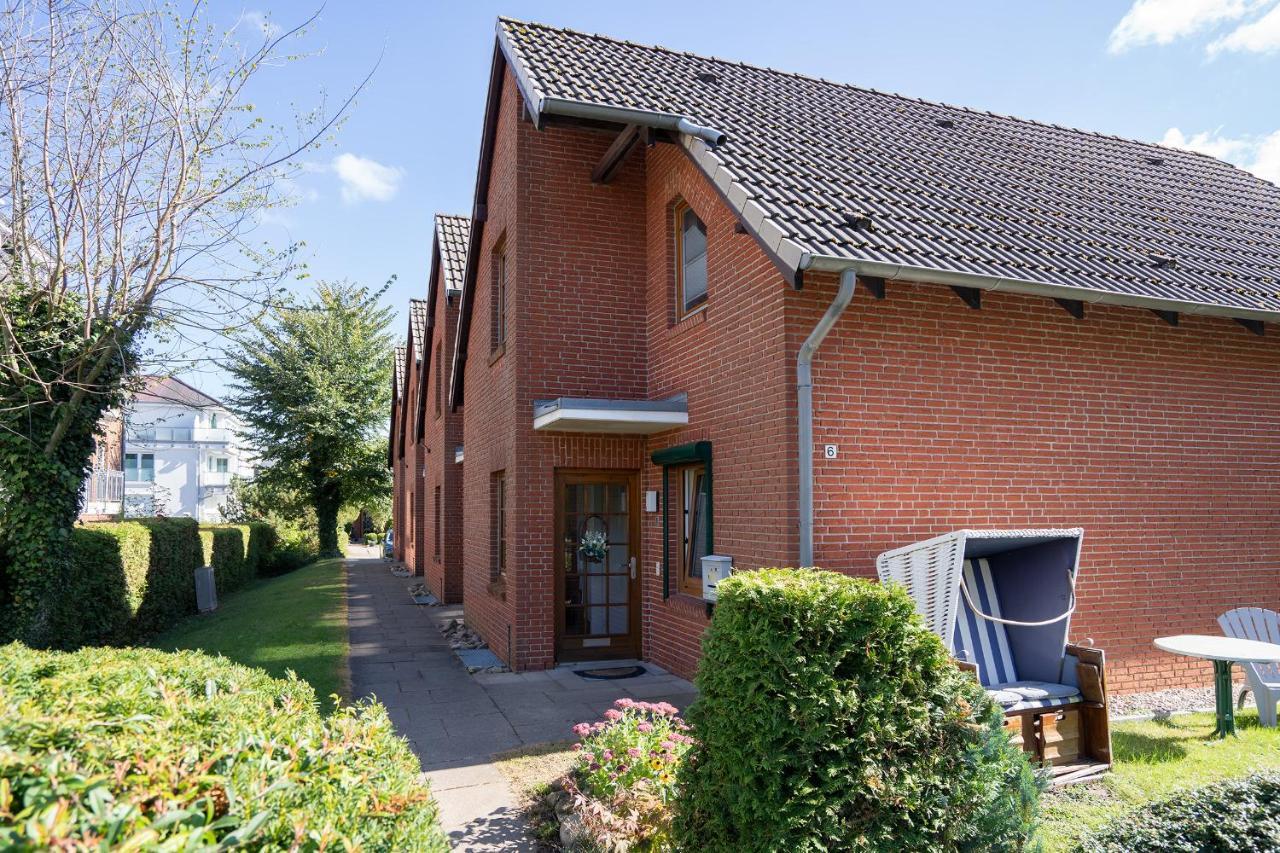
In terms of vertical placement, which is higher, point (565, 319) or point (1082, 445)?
point (565, 319)

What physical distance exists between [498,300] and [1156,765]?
9.49 m

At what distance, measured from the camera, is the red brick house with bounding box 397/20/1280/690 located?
6.99 metres

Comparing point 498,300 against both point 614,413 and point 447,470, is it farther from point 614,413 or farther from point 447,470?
point 447,470

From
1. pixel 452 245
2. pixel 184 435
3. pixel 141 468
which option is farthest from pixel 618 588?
pixel 184 435

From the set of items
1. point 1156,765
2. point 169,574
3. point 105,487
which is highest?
point 105,487

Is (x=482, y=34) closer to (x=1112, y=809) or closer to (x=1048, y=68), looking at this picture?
(x=1048, y=68)

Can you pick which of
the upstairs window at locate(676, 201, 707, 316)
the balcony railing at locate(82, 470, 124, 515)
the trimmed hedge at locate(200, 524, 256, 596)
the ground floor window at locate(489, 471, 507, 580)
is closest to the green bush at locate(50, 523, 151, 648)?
the trimmed hedge at locate(200, 524, 256, 596)

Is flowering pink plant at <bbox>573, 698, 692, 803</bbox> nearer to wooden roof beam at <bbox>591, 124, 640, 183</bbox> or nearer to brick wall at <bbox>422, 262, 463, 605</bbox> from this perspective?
wooden roof beam at <bbox>591, 124, 640, 183</bbox>

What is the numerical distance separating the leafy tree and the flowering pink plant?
24.4 metres

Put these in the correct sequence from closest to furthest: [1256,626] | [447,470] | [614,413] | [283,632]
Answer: [1256,626] → [614,413] → [283,632] → [447,470]

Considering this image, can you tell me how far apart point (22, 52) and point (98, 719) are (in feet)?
26.8

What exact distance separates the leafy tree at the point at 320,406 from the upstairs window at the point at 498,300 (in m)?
17.0

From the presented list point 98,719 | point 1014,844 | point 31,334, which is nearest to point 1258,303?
point 1014,844

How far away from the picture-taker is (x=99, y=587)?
11.3 meters
